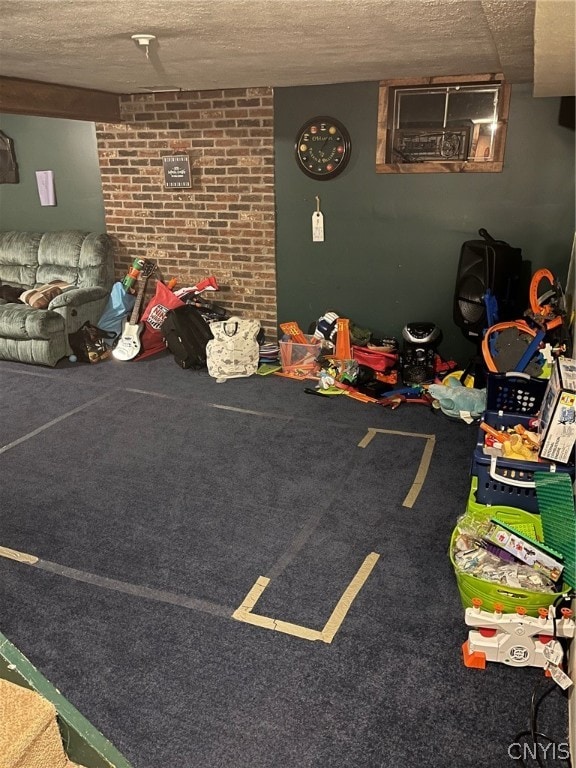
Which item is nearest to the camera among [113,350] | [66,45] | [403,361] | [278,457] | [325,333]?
[66,45]

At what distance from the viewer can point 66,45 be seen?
2.91 metres

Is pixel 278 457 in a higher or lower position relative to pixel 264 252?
lower

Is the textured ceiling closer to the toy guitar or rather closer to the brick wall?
the brick wall

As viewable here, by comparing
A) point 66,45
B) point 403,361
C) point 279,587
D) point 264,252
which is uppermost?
point 66,45

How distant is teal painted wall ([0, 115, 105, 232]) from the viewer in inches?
222

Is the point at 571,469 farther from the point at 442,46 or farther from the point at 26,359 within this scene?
the point at 26,359

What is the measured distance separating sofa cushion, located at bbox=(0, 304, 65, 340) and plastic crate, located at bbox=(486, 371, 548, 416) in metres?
3.55

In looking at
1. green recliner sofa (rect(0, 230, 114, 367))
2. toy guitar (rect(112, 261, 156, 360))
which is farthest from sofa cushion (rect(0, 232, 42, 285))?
toy guitar (rect(112, 261, 156, 360))

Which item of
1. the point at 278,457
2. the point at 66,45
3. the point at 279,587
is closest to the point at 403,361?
the point at 278,457

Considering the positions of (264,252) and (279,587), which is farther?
(264,252)

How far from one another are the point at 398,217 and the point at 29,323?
309 centimetres

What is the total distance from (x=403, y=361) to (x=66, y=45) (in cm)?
297

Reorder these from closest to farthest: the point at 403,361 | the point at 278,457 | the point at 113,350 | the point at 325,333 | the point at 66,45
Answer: the point at 66,45 → the point at 278,457 → the point at 403,361 → the point at 325,333 → the point at 113,350

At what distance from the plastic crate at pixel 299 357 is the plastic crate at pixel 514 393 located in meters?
1.91
